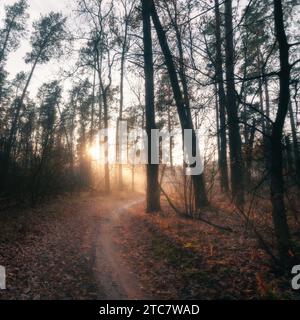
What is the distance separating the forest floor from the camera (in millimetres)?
5586

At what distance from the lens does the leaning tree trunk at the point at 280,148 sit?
5453 mm

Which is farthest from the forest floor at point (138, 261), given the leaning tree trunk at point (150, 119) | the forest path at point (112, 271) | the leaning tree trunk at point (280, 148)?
the leaning tree trunk at point (150, 119)

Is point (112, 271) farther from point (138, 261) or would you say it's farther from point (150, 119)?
point (150, 119)

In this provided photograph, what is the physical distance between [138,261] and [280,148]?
469 centimetres

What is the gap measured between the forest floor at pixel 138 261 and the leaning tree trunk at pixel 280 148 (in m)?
0.74

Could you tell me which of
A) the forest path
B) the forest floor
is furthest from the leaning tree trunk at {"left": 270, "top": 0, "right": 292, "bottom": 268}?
the forest path

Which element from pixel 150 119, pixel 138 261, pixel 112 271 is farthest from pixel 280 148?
pixel 150 119

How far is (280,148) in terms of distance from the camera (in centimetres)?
561

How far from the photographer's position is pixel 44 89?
34125mm

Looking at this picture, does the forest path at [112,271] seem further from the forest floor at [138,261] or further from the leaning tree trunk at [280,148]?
the leaning tree trunk at [280,148]

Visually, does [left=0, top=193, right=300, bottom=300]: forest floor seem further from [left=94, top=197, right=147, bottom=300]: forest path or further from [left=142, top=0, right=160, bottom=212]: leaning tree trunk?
[left=142, top=0, right=160, bottom=212]: leaning tree trunk

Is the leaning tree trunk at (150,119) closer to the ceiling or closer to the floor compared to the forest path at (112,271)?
closer to the ceiling
